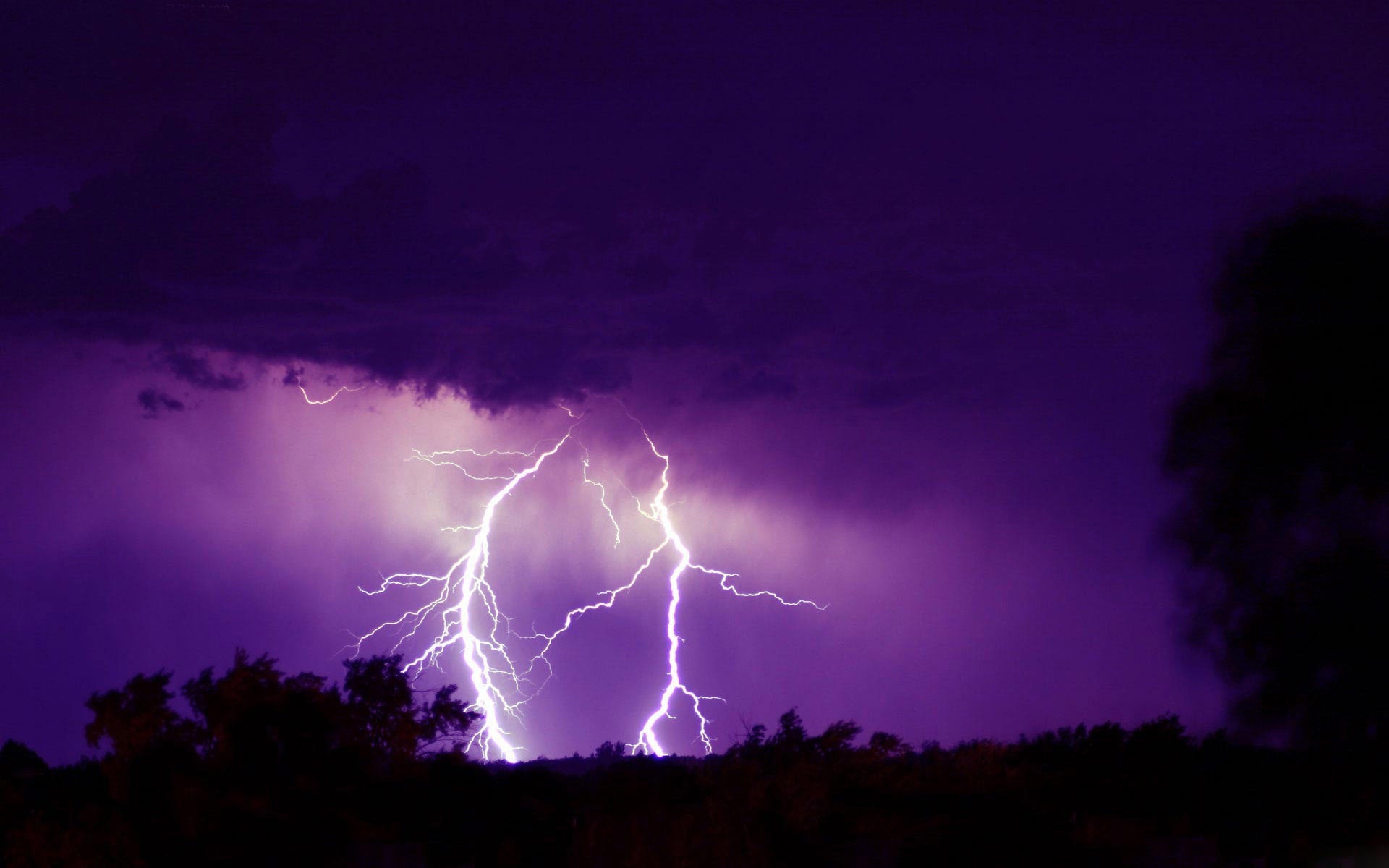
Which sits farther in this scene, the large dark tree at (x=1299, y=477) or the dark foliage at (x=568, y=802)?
the large dark tree at (x=1299, y=477)

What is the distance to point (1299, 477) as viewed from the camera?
1850 cm

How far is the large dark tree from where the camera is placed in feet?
58.0

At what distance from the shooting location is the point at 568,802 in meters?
11.5

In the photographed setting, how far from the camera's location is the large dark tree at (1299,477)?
17.7 m

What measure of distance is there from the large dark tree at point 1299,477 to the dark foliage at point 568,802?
4.57 metres

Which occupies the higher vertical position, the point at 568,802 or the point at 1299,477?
the point at 1299,477

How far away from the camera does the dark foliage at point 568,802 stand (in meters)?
10.8

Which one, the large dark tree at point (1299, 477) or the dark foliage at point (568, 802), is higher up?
the large dark tree at point (1299, 477)

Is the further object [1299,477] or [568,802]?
[1299,477]

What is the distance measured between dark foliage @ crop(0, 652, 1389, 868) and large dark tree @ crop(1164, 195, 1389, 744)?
4.57 meters

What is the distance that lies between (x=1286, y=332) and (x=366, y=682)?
15.1 meters

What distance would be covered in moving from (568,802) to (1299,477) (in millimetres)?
13179

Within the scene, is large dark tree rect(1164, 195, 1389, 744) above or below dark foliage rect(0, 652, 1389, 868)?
above

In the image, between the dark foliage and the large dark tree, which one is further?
the large dark tree
